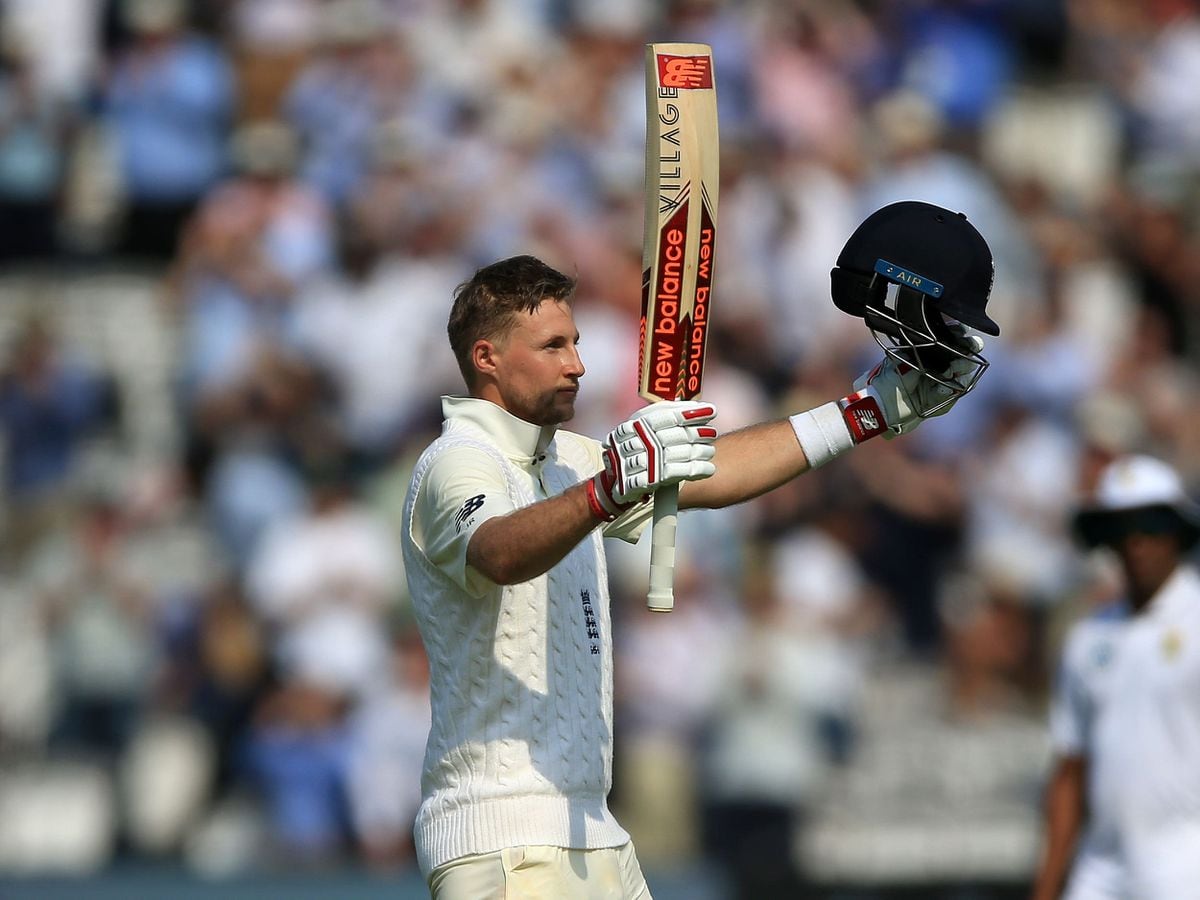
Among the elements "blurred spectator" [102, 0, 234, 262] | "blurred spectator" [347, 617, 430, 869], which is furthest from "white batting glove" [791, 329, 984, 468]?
"blurred spectator" [102, 0, 234, 262]

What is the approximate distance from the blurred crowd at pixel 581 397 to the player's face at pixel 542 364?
397 centimetres

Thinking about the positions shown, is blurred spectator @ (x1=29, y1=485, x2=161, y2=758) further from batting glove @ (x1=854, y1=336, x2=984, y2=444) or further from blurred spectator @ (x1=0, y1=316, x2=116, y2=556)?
batting glove @ (x1=854, y1=336, x2=984, y2=444)

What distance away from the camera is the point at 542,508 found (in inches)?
148

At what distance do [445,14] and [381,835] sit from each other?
4869mm

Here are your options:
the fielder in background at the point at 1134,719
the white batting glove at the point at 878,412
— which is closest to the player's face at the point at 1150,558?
the fielder in background at the point at 1134,719

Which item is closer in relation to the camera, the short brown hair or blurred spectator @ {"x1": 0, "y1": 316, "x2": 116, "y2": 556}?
the short brown hair

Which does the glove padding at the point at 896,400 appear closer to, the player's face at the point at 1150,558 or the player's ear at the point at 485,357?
the player's ear at the point at 485,357

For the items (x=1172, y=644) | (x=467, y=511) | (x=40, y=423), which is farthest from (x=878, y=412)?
(x=40, y=423)

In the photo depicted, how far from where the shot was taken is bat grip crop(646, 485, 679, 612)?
3.99 metres

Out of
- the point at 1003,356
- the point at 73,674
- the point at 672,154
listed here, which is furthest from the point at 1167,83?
the point at 672,154

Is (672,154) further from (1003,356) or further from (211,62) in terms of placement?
(211,62)

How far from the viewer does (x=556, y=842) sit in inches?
157

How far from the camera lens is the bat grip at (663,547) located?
399 centimetres

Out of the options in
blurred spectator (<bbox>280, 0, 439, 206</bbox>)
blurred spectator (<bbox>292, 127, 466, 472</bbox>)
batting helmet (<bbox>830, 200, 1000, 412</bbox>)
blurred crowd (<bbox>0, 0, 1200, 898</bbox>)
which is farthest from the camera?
blurred spectator (<bbox>280, 0, 439, 206</bbox>)
